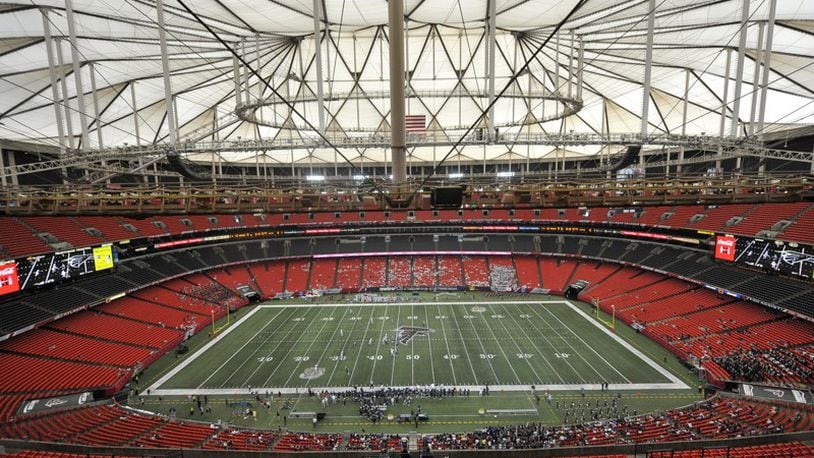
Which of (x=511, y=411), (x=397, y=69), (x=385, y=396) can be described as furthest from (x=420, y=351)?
(x=397, y=69)

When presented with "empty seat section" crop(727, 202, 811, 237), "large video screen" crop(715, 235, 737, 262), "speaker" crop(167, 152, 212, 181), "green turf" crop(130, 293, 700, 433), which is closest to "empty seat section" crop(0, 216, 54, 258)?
"green turf" crop(130, 293, 700, 433)

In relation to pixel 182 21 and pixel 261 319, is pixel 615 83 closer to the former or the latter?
pixel 182 21

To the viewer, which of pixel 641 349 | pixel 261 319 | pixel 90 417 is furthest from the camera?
pixel 261 319

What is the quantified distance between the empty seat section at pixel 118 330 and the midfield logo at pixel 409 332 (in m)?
21.2

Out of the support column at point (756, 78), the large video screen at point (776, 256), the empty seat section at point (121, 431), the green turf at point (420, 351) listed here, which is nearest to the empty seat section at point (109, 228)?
the green turf at point (420, 351)

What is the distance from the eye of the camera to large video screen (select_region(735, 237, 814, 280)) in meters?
30.5

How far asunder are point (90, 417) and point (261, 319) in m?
20.3

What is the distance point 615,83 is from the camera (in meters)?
48.2

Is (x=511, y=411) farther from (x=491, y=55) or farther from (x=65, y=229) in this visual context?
(x=65, y=229)

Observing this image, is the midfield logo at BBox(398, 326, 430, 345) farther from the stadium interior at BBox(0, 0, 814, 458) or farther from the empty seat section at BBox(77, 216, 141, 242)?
the empty seat section at BBox(77, 216, 141, 242)

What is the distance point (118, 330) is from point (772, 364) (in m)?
52.4

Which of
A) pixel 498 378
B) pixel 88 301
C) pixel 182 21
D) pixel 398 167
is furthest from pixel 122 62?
pixel 498 378

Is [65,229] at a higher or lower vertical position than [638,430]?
higher

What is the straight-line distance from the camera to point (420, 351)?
3428cm
